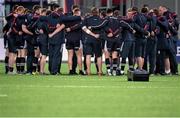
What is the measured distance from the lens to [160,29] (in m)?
29.3

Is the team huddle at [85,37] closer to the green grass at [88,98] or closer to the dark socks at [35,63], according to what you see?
the dark socks at [35,63]

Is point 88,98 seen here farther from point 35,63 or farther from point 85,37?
point 35,63

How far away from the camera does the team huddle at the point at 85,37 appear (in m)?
28.3

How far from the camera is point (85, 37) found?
28422 mm

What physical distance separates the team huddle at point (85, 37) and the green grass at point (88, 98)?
4214 millimetres

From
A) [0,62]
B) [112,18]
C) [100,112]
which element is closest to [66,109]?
[100,112]

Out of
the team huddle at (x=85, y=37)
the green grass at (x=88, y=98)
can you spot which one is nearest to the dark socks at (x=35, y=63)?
the team huddle at (x=85, y=37)

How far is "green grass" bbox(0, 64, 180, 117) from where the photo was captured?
48.6 ft

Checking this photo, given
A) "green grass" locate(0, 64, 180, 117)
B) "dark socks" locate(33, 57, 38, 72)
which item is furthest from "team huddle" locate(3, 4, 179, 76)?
"green grass" locate(0, 64, 180, 117)

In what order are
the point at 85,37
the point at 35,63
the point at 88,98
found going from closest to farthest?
1. the point at 88,98
2. the point at 85,37
3. the point at 35,63

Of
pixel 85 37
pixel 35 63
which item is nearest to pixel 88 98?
pixel 85 37

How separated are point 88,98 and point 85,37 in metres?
10.9

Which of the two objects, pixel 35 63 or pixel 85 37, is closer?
pixel 85 37

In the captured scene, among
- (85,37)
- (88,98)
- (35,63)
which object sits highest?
(85,37)
